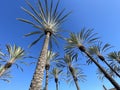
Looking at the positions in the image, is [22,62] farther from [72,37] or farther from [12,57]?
[72,37]

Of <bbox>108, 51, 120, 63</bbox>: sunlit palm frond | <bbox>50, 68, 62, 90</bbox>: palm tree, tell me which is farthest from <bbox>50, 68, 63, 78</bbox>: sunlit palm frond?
<bbox>108, 51, 120, 63</bbox>: sunlit palm frond

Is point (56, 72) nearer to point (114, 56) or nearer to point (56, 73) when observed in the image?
point (56, 73)

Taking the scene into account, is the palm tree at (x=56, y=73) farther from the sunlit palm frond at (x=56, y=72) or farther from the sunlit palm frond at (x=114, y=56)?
the sunlit palm frond at (x=114, y=56)

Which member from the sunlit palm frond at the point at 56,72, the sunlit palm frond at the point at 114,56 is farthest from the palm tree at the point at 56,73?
the sunlit palm frond at the point at 114,56

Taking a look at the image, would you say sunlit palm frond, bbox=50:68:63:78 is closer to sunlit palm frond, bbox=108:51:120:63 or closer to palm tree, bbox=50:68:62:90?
palm tree, bbox=50:68:62:90

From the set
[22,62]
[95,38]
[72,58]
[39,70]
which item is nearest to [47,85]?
[22,62]

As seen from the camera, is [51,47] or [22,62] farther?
[22,62]

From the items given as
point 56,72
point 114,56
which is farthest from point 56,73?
point 114,56

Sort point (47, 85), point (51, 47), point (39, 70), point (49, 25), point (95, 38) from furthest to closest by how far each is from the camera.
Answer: point (95, 38), point (47, 85), point (51, 47), point (49, 25), point (39, 70)

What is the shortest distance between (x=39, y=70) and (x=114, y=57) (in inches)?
1121

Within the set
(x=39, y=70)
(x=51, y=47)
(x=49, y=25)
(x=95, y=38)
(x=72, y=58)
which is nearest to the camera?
(x=39, y=70)

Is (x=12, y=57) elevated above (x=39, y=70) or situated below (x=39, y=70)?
above

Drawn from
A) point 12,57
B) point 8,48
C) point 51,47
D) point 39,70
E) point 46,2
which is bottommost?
point 39,70

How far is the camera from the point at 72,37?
29875 mm
